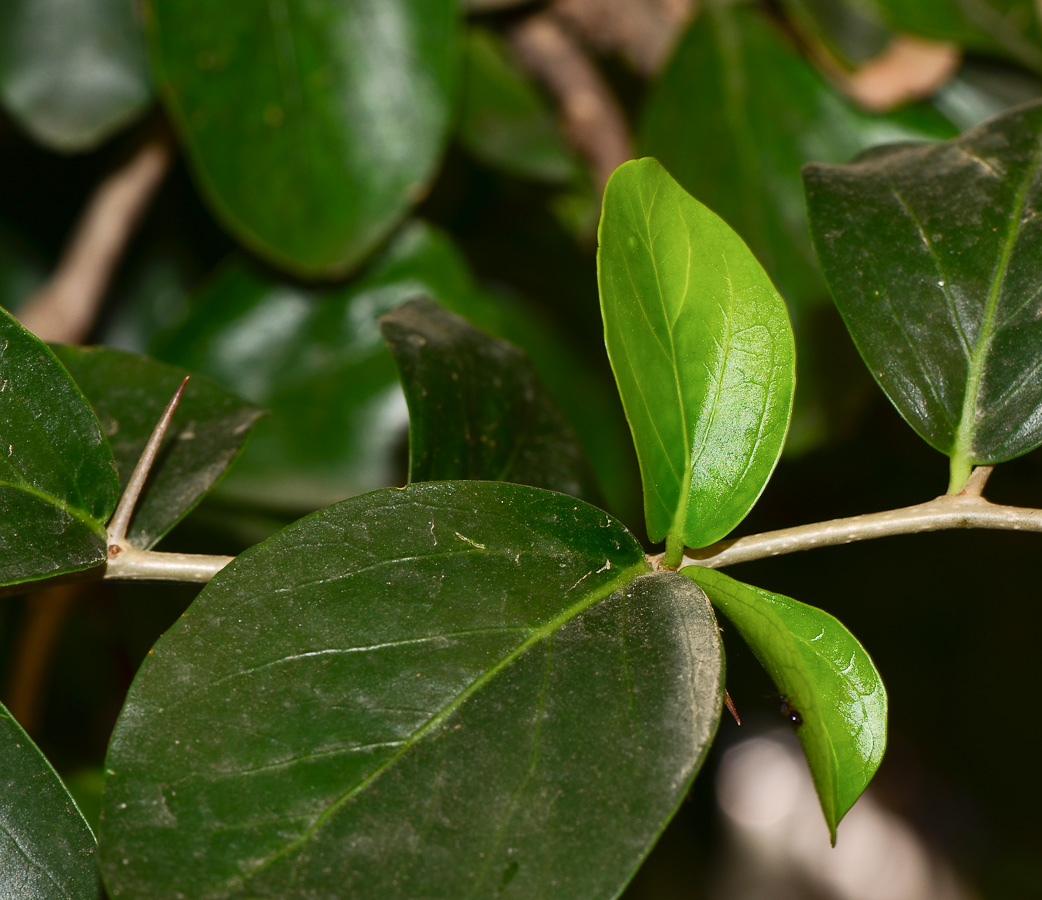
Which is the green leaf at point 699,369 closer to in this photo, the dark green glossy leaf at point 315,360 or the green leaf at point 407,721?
the green leaf at point 407,721

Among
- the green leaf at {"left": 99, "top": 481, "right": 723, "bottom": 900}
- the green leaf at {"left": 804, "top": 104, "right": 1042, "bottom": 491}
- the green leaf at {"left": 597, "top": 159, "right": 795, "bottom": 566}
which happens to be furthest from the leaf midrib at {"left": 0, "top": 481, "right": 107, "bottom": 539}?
the green leaf at {"left": 804, "top": 104, "right": 1042, "bottom": 491}

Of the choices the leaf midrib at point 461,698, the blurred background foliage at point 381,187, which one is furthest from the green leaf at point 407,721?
the blurred background foliage at point 381,187

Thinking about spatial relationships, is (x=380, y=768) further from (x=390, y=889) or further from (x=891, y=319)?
(x=891, y=319)

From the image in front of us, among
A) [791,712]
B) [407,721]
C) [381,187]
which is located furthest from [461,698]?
[381,187]

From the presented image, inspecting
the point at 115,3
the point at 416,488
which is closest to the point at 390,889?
the point at 416,488

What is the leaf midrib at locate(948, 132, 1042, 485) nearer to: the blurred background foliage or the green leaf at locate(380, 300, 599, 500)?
the green leaf at locate(380, 300, 599, 500)
